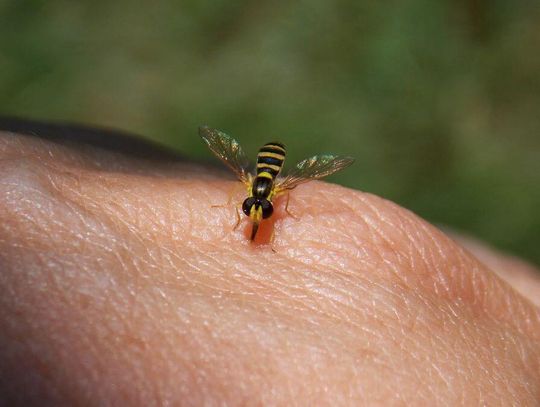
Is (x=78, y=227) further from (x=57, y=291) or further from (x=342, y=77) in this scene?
(x=342, y=77)

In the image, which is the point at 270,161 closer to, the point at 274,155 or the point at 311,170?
the point at 274,155

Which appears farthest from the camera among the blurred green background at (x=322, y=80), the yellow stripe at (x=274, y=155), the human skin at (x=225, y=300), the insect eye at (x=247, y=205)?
Answer: the blurred green background at (x=322, y=80)

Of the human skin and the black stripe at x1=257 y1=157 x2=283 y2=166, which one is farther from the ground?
the black stripe at x1=257 y1=157 x2=283 y2=166

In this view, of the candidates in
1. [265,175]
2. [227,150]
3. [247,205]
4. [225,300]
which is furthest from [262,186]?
[225,300]

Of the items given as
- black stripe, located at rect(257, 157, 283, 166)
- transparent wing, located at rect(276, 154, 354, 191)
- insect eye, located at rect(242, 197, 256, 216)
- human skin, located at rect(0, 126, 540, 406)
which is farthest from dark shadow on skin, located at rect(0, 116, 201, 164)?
insect eye, located at rect(242, 197, 256, 216)

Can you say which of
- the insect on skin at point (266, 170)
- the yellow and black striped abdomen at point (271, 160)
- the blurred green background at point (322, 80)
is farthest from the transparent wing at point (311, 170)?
the blurred green background at point (322, 80)

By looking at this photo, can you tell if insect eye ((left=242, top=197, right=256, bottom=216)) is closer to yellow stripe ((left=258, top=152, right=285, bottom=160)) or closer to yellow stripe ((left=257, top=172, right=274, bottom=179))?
yellow stripe ((left=257, top=172, right=274, bottom=179))

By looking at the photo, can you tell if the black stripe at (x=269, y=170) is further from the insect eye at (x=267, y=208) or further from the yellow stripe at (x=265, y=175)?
the insect eye at (x=267, y=208)

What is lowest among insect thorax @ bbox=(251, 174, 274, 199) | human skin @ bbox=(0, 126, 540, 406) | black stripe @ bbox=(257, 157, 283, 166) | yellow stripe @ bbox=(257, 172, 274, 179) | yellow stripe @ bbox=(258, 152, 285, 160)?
human skin @ bbox=(0, 126, 540, 406)
